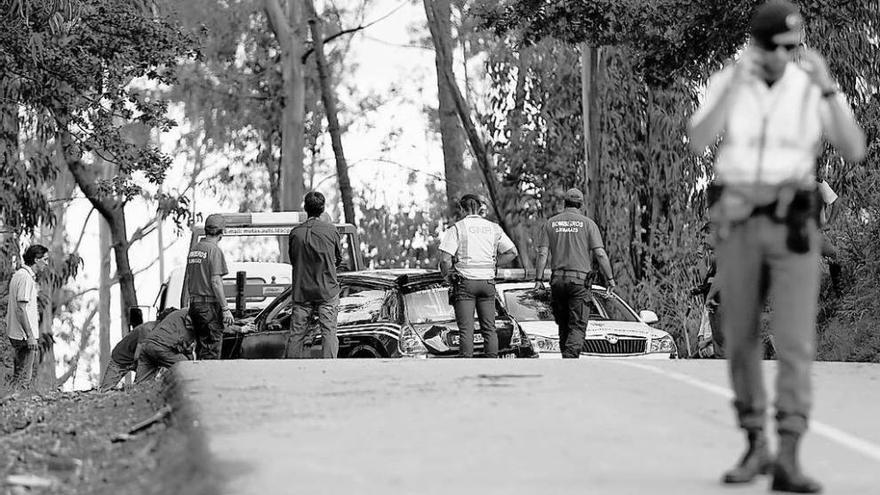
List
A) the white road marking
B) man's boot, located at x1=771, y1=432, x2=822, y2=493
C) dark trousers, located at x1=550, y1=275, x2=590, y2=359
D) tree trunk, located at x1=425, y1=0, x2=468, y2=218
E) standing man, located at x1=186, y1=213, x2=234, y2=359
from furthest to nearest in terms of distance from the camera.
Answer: tree trunk, located at x1=425, y1=0, x2=468, y2=218 < standing man, located at x1=186, y1=213, x2=234, y2=359 < dark trousers, located at x1=550, y1=275, x2=590, y2=359 < the white road marking < man's boot, located at x1=771, y1=432, x2=822, y2=493

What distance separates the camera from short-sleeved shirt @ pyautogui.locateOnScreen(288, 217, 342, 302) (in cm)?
1472

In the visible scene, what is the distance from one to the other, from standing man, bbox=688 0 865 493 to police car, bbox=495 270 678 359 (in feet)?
28.0

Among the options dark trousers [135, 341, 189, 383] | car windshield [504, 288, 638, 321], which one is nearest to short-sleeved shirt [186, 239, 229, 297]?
dark trousers [135, 341, 189, 383]

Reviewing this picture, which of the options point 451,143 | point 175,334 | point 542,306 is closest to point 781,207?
point 542,306

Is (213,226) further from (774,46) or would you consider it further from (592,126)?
(592,126)

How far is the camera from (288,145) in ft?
132

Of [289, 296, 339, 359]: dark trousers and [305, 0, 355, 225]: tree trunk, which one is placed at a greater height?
[305, 0, 355, 225]: tree trunk

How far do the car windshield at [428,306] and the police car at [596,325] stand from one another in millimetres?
605

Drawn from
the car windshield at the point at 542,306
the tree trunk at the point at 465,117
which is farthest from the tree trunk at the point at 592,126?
the car windshield at the point at 542,306

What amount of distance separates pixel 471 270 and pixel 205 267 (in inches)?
121

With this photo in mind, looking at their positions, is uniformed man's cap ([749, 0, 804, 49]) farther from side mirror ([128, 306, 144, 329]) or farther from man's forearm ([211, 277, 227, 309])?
side mirror ([128, 306, 144, 329])

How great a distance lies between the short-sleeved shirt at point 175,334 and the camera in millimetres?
16094

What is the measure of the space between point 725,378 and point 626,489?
4.24 m

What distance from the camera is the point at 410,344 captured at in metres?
14.1
